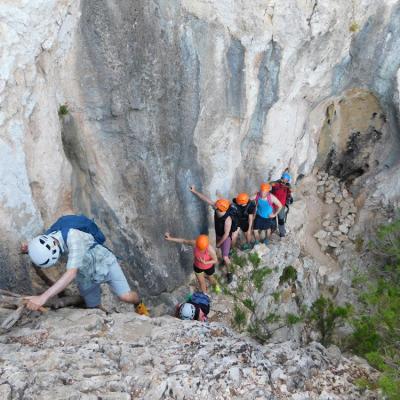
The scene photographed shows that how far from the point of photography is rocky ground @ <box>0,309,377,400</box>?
4016 mm

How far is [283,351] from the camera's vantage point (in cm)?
499

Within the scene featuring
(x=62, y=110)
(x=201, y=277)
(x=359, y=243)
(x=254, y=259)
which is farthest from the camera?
(x=359, y=243)

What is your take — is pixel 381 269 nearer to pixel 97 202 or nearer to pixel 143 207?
pixel 143 207

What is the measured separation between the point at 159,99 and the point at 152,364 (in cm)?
487

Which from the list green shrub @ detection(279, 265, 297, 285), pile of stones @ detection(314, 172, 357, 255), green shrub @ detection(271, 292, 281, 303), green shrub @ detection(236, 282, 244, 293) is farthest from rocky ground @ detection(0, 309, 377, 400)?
pile of stones @ detection(314, 172, 357, 255)

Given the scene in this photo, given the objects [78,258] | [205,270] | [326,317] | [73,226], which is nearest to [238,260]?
[205,270]

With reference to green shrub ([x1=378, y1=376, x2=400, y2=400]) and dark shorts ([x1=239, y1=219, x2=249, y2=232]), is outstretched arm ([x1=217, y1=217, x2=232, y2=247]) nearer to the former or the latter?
dark shorts ([x1=239, y1=219, x2=249, y2=232])

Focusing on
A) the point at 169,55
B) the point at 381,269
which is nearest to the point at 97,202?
the point at 169,55

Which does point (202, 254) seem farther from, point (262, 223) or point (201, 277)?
point (262, 223)

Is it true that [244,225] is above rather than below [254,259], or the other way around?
above

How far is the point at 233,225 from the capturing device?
30.0 ft

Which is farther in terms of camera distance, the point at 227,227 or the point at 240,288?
the point at 240,288

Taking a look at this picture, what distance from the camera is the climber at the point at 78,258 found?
15.1 feet

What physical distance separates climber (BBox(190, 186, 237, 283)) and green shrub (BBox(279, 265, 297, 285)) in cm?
259
